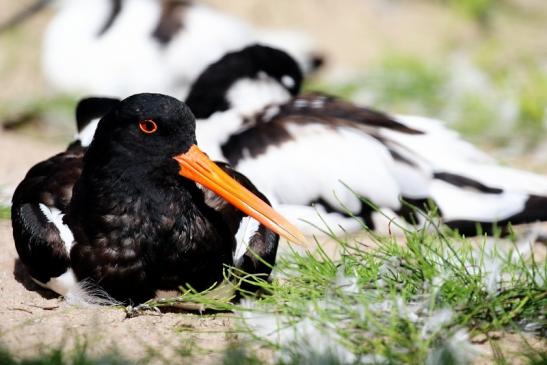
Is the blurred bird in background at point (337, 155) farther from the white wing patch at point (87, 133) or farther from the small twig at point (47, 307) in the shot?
the small twig at point (47, 307)

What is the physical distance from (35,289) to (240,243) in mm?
885

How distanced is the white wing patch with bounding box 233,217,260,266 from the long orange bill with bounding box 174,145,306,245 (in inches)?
5.9

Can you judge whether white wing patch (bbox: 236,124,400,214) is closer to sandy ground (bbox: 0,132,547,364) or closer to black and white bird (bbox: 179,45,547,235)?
black and white bird (bbox: 179,45,547,235)

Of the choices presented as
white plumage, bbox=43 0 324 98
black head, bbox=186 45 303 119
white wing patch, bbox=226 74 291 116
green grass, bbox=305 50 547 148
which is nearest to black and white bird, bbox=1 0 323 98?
white plumage, bbox=43 0 324 98

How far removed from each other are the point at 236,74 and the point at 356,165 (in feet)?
3.46

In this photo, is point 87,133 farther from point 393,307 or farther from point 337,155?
point 393,307

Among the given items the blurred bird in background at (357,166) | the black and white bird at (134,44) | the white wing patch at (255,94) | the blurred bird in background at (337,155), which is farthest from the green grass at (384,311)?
the black and white bird at (134,44)

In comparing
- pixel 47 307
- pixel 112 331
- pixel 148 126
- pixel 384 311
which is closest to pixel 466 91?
pixel 148 126

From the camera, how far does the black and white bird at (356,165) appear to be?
4.97 metres

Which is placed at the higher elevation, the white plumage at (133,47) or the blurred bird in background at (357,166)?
the white plumage at (133,47)

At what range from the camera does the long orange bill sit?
3.75 meters

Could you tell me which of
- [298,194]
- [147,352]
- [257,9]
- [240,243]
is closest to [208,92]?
[298,194]

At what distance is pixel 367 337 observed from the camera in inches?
126

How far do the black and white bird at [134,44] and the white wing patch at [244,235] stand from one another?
3444 mm
